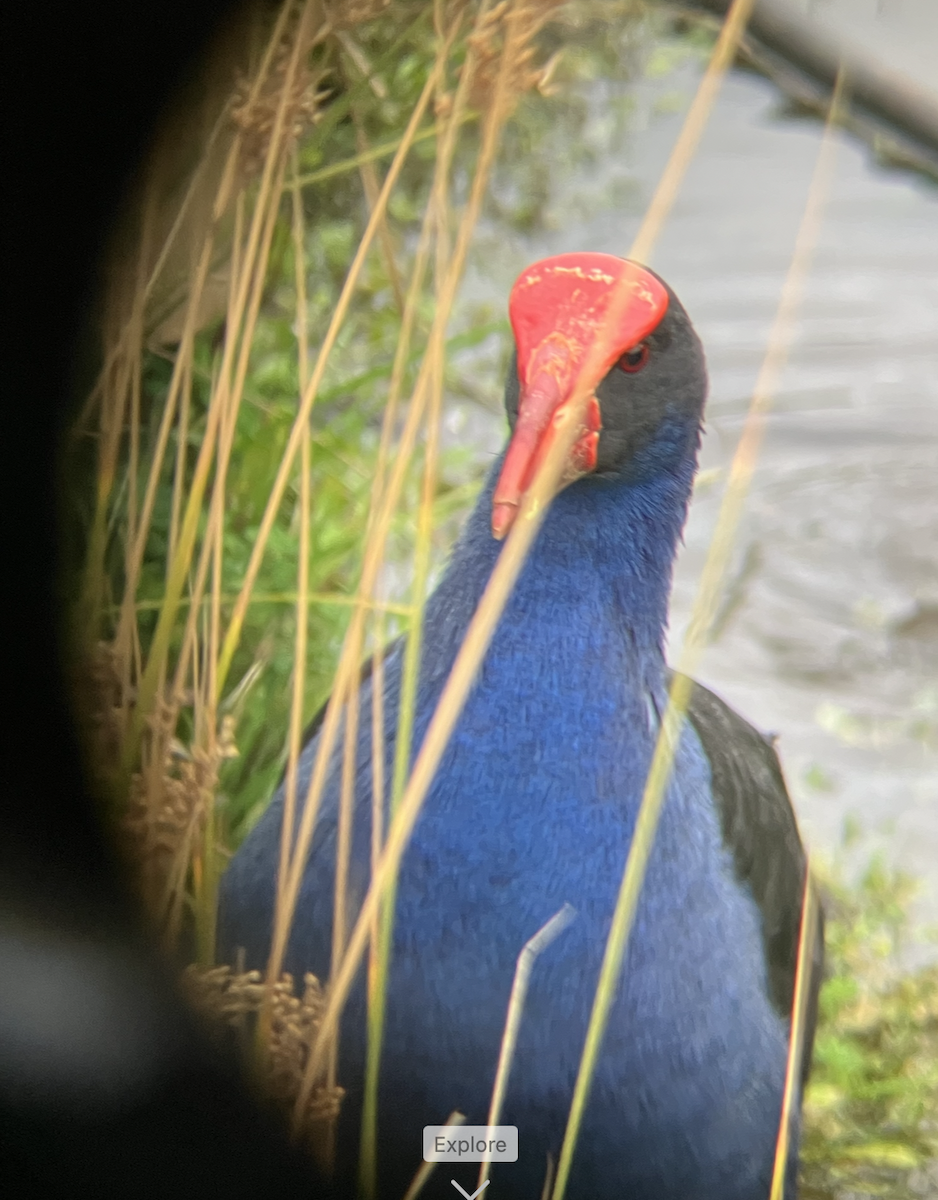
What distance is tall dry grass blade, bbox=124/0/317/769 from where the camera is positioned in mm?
697

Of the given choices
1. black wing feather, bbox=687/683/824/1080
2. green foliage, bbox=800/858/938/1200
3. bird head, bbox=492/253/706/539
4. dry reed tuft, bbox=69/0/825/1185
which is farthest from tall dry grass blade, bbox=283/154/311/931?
green foliage, bbox=800/858/938/1200

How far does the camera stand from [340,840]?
81cm

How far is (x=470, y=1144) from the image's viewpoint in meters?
0.82

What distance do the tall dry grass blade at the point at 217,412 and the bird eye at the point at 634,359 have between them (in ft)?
0.72

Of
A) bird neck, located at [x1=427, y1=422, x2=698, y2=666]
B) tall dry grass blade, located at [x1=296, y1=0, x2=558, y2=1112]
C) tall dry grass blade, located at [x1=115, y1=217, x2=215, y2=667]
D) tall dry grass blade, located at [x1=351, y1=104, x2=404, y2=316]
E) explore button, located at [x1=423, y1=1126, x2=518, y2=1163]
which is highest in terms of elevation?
tall dry grass blade, located at [x1=351, y1=104, x2=404, y2=316]

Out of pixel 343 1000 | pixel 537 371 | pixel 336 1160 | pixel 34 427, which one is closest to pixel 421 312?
pixel 537 371

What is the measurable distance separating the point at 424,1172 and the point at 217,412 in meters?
0.49

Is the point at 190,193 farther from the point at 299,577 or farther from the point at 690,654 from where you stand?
the point at 690,654

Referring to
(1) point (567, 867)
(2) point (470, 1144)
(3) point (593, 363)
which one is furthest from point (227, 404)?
(2) point (470, 1144)

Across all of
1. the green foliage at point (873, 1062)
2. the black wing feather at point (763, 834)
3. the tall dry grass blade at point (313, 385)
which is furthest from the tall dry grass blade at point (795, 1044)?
the tall dry grass blade at point (313, 385)

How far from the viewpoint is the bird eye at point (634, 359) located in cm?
77

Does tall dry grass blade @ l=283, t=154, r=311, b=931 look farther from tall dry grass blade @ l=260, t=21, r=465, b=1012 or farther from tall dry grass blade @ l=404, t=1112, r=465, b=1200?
tall dry grass blade @ l=404, t=1112, r=465, b=1200

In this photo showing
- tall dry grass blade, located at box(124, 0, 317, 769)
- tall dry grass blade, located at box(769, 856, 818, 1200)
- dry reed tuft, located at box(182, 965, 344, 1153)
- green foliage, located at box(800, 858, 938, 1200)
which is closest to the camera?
tall dry grass blade, located at box(124, 0, 317, 769)

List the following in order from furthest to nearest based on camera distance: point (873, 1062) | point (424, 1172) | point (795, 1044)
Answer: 1. point (873, 1062)
2. point (795, 1044)
3. point (424, 1172)
